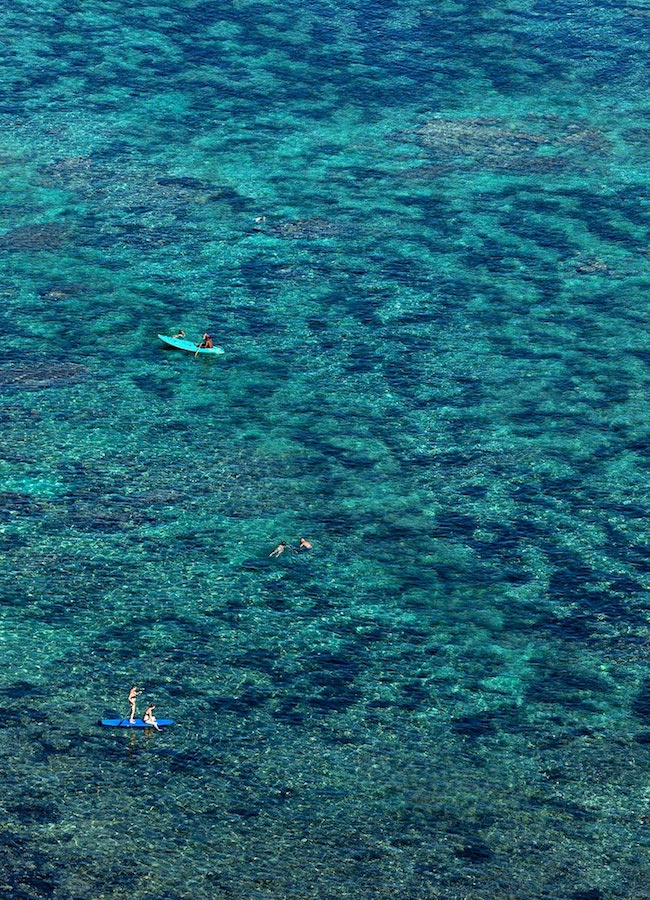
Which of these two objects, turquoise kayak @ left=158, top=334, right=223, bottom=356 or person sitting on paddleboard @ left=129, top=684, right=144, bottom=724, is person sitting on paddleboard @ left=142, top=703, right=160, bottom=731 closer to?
person sitting on paddleboard @ left=129, top=684, right=144, bottom=724

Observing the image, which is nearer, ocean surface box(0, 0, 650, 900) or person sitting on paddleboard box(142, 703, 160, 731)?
ocean surface box(0, 0, 650, 900)

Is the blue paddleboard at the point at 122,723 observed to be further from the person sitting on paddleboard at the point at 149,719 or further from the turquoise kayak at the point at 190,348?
the turquoise kayak at the point at 190,348

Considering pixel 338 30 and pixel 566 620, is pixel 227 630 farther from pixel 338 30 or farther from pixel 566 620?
pixel 338 30

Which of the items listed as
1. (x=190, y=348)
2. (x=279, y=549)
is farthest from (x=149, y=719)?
(x=190, y=348)

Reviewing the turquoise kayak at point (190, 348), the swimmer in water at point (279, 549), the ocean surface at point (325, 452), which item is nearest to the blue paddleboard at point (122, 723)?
the ocean surface at point (325, 452)

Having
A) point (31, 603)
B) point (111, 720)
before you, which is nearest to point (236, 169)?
point (31, 603)

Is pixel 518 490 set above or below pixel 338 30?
below

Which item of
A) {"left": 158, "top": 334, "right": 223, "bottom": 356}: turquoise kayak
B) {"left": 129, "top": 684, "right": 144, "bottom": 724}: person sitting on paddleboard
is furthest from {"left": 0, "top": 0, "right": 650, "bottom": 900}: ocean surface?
{"left": 129, "top": 684, "right": 144, "bottom": 724}: person sitting on paddleboard

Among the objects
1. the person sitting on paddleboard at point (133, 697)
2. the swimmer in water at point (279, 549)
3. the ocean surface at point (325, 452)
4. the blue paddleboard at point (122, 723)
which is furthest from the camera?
the swimmer in water at point (279, 549)
